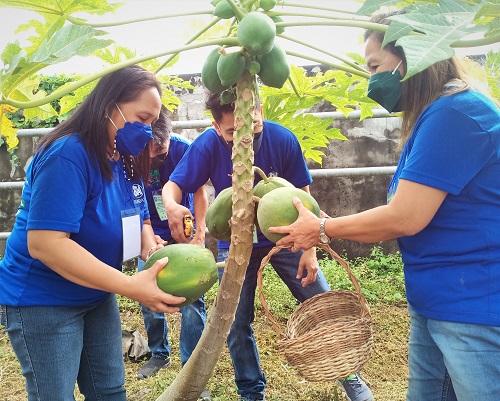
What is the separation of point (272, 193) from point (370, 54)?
1.98 ft

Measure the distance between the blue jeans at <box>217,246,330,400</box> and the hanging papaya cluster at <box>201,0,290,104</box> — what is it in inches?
51.7

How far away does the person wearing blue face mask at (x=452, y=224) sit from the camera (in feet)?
4.81

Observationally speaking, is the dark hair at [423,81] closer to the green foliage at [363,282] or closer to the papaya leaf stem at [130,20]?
the papaya leaf stem at [130,20]

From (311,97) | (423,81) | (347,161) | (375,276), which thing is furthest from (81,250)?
(347,161)

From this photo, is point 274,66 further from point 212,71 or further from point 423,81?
point 423,81

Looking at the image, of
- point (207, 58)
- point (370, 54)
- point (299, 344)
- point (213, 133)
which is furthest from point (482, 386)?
point (213, 133)

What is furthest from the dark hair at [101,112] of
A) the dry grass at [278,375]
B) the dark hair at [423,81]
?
the dry grass at [278,375]

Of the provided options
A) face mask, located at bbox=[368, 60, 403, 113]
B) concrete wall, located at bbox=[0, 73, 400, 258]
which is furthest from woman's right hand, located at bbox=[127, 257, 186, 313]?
concrete wall, located at bbox=[0, 73, 400, 258]

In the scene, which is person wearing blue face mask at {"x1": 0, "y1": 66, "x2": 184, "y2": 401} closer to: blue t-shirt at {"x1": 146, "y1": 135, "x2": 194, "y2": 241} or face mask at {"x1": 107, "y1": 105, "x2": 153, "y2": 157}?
face mask at {"x1": 107, "y1": 105, "x2": 153, "y2": 157}

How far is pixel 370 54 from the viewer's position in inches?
67.9

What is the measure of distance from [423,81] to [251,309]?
1.62 metres

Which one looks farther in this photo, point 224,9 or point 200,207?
point 200,207

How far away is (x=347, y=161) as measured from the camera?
509 centimetres

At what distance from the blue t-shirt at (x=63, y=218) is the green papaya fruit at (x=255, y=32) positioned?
73 cm
